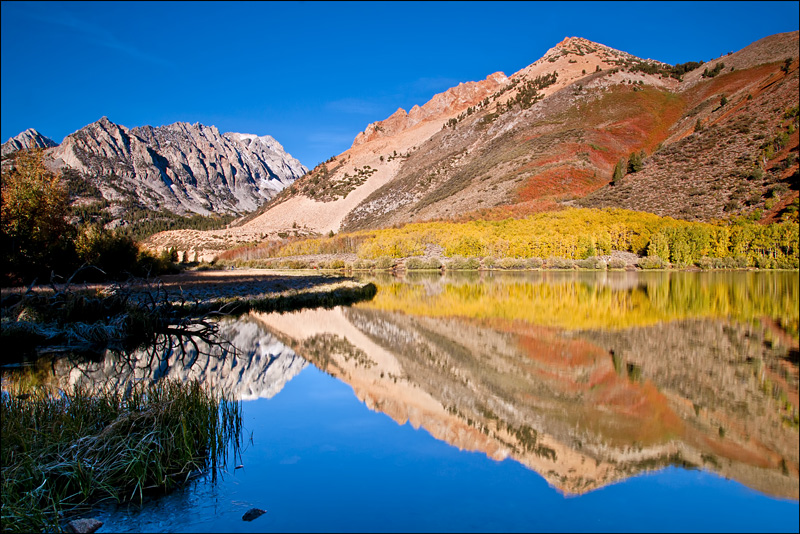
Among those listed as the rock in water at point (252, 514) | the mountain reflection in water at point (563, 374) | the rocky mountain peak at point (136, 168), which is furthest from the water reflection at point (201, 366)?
the rocky mountain peak at point (136, 168)

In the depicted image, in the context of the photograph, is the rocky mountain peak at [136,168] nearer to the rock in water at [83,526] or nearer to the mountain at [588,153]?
the mountain at [588,153]

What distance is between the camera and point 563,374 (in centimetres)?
701

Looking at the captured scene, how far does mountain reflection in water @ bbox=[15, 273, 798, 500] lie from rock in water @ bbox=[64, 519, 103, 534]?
9.49ft

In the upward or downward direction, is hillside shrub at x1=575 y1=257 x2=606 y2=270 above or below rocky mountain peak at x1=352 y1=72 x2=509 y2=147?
below

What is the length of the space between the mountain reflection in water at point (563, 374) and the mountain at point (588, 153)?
2730 centimetres

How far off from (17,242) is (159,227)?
116 metres

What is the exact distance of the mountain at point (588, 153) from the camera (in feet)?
125

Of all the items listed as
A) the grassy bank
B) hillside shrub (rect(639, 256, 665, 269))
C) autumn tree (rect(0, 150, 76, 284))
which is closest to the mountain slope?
autumn tree (rect(0, 150, 76, 284))

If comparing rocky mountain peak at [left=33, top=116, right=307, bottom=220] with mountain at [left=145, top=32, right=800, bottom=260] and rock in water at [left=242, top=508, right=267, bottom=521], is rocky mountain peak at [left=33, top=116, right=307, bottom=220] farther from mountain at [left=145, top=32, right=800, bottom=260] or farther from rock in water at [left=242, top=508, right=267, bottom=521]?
rock in water at [left=242, top=508, right=267, bottom=521]

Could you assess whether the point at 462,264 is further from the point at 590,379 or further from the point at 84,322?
the point at 590,379

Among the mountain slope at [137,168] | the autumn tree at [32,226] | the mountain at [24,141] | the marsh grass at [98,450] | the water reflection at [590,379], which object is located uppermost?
the mountain at [24,141]

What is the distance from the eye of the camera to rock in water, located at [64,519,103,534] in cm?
301

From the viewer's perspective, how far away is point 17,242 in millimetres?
15305

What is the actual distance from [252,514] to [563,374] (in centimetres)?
495
